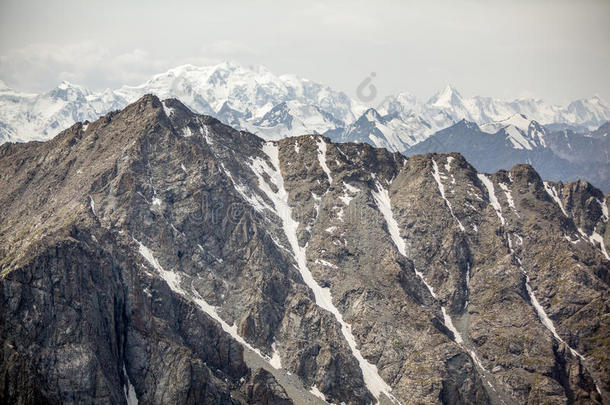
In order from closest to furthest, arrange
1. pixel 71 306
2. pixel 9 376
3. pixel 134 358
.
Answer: pixel 9 376 → pixel 71 306 → pixel 134 358

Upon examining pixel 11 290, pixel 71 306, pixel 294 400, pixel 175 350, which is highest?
pixel 11 290

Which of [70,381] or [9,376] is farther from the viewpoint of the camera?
[70,381]

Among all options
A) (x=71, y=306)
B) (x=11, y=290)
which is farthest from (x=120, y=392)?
(x=11, y=290)

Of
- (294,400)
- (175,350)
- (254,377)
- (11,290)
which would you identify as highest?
(11,290)

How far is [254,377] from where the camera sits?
614 ft

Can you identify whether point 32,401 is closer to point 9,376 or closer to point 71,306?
point 9,376

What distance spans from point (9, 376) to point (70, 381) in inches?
617

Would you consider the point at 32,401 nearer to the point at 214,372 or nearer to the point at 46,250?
the point at 46,250

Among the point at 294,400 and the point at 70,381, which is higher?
the point at 70,381

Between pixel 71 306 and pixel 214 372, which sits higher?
pixel 71 306

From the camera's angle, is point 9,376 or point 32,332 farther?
point 32,332

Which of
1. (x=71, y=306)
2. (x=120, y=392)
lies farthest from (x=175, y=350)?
(x=71, y=306)

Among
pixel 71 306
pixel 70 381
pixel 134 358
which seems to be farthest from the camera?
pixel 134 358

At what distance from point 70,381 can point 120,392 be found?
18.5 m
